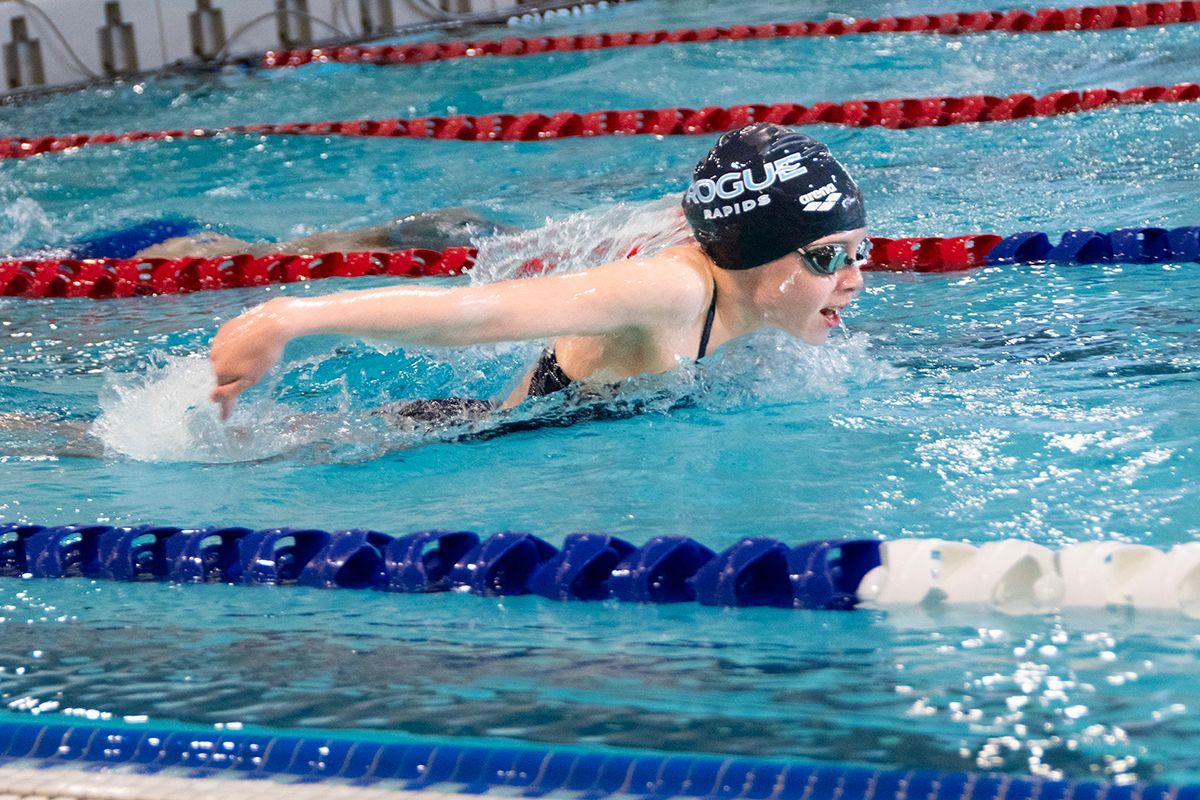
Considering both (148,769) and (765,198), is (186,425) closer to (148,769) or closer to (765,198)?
(765,198)

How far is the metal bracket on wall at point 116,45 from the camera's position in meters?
9.70

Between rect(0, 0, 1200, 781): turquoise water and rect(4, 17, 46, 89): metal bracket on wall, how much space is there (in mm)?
2963

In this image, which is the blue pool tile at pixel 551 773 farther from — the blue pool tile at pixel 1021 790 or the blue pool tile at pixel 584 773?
the blue pool tile at pixel 1021 790

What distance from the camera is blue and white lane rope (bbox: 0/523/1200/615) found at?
2.24m

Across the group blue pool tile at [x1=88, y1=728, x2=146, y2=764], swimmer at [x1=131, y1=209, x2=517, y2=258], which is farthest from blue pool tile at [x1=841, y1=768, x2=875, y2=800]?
swimmer at [x1=131, y1=209, x2=517, y2=258]

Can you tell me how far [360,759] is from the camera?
6.00ft

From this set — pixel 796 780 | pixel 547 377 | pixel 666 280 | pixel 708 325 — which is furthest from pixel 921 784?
pixel 547 377

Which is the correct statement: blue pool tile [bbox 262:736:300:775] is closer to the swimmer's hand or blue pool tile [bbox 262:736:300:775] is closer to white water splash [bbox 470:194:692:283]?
the swimmer's hand

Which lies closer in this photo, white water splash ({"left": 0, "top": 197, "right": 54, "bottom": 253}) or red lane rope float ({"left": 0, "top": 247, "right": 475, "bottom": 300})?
red lane rope float ({"left": 0, "top": 247, "right": 475, "bottom": 300})

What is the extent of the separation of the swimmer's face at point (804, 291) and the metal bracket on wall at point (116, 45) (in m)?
7.55

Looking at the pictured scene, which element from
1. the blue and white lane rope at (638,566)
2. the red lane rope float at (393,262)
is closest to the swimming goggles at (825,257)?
the blue and white lane rope at (638,566)

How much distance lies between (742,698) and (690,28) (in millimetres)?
8115

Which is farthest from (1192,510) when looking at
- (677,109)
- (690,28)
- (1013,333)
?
(690,28)

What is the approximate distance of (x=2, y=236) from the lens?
623cm
